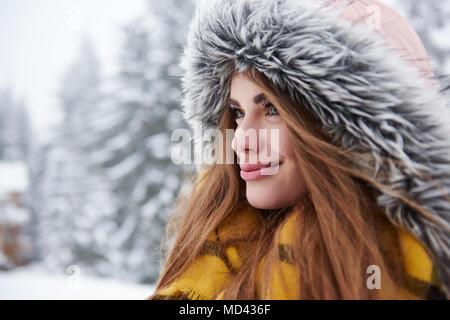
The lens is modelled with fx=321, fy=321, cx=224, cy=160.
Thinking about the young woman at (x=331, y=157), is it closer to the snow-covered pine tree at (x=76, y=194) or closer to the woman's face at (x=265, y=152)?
the woman's face at (x=265, y=152)

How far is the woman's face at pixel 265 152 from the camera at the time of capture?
148 centimetres

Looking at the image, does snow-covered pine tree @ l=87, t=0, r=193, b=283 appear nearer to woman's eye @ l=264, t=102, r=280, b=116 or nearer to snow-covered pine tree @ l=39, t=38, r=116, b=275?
snow-covered pine tree @ l=39, t=38, r=116, b=275

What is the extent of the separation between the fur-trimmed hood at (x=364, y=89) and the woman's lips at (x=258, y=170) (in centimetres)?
30

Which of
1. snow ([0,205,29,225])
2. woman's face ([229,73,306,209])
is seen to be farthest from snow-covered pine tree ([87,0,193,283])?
snow ([0,205,29,225])

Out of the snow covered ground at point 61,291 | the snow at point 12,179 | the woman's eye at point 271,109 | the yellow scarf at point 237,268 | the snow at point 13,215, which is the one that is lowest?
the snow at point 13,215

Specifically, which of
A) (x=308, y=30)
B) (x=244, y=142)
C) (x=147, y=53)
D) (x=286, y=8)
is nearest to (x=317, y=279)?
(x=244, y=142)

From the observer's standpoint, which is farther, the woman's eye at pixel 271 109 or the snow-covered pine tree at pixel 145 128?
the snow-covered pine tree at pixel 145 128

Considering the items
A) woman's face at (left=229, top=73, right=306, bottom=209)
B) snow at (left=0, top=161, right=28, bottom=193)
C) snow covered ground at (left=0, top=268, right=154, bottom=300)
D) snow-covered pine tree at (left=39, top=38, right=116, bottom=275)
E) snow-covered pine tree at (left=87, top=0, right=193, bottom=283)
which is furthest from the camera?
snow at (left=0, top=161, right=28, bottom=193)

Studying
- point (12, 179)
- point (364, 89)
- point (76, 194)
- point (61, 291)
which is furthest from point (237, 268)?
point (12, 179)

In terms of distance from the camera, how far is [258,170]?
5.05 ft

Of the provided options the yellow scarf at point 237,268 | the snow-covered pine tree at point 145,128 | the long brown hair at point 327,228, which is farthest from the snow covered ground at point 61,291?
the snow-covered pine tree at point 145,128

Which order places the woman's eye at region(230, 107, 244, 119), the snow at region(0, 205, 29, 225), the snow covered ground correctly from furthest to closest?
the snow at region(0, 205, 29, 225), the snow covered ground, the woman's eye at region(230, 107, 244, 119)

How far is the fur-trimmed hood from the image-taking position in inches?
47.4
